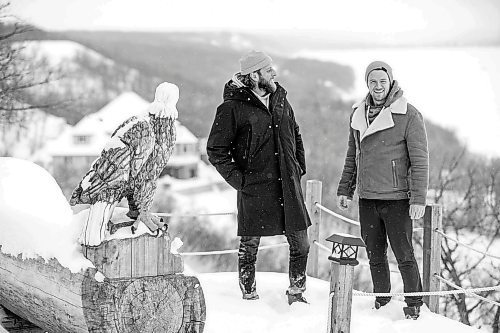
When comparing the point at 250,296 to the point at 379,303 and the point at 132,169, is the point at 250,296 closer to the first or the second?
the point at 379,303

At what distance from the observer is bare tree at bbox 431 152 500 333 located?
1851 centimetres

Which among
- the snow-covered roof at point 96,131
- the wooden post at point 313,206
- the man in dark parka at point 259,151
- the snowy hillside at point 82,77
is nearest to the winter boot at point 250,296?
the man in dark parka at point 259,151

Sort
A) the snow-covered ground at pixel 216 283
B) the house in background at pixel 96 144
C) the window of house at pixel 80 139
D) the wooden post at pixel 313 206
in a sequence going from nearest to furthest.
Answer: the snow-covered ground at pixel 216 283 < the wooden post at pixel 313 206 < the house in background at pixel 96 144 < the window of house at pixel 80 139

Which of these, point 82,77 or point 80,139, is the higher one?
point 82,77

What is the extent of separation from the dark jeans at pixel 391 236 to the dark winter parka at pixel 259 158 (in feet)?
1.40

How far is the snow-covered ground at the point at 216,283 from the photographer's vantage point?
3.49 m

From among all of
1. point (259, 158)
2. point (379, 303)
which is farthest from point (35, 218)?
point (379, 303)

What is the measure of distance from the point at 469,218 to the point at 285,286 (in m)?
20.5

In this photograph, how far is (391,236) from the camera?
15.1 ft

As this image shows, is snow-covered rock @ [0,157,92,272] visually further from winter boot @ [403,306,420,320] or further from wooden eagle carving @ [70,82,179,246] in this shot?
winter boot @ [403,306,420,320]

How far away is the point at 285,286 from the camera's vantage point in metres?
5.35

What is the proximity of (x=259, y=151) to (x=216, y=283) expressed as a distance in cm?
124

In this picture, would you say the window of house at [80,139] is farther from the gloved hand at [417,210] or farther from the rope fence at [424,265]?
A: the gloved hand at [417,210]

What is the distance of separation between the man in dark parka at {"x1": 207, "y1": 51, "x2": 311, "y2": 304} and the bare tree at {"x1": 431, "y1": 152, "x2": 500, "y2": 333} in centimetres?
1304
